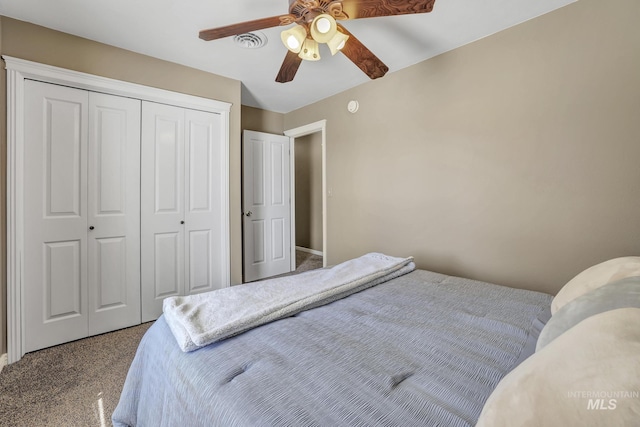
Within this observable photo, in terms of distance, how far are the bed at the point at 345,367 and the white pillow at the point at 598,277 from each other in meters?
0.14

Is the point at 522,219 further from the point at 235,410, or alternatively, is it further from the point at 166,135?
→ the point at 166,135

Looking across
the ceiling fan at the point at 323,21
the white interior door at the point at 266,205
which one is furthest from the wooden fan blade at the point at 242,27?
the white interior door at the point at 266,205

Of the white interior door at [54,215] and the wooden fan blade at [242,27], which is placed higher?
the wooden fan blade at [242,27]

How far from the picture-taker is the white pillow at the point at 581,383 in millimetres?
361

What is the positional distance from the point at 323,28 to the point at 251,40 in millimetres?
1009

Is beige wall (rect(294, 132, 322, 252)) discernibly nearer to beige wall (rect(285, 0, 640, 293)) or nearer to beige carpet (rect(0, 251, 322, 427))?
beige wall (rect(285, 0, 640, 293))

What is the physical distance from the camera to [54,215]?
2.12 metres

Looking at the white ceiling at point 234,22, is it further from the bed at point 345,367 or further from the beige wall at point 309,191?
the beige wall at point 309,191

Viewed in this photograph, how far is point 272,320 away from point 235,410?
452 mm

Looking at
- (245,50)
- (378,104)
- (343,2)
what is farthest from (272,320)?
(378,104)

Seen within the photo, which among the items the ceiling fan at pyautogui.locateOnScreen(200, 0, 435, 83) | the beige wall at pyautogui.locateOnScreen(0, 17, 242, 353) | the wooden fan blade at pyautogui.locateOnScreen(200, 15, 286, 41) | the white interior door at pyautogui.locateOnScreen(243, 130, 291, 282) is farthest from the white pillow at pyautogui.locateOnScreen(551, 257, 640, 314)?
the white interior door at pyautogui.locateOnScreen(243, 130, 291, 282)

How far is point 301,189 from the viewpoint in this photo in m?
5.73

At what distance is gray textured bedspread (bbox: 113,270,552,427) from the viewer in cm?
68

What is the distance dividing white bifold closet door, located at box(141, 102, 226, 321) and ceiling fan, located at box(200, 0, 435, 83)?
1.33 meters
